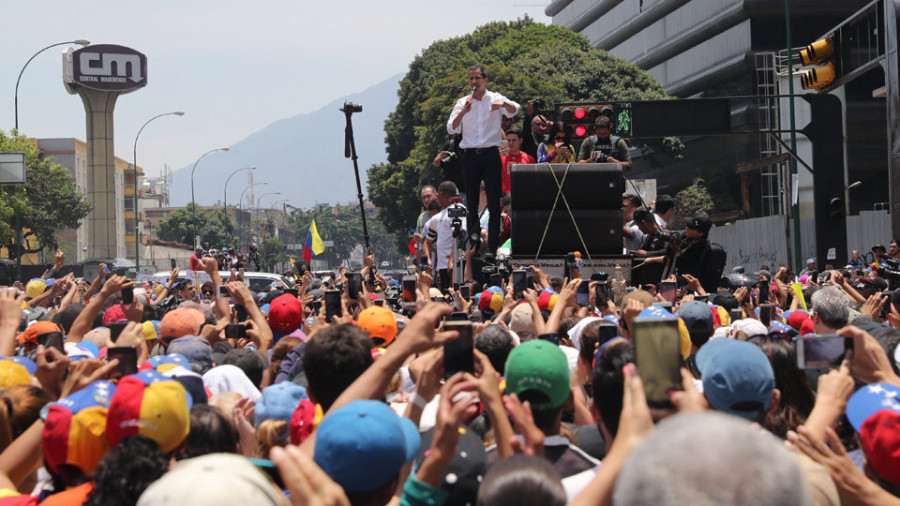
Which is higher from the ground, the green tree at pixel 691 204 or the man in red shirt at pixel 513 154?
the green tree at pixel 691 204

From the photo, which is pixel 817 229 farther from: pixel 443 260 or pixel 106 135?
pixel 106 135

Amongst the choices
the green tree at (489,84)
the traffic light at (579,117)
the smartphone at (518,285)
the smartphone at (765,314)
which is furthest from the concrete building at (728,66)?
the smartphone at (765,314)

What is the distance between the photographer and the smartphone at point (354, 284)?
8086mm

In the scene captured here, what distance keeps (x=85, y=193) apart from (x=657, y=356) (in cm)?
11081

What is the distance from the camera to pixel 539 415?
3.71 metres

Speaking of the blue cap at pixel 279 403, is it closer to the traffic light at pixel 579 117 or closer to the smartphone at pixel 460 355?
the smartphone at pixel 460 355

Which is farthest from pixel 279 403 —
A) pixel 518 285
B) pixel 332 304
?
pixel 518 285

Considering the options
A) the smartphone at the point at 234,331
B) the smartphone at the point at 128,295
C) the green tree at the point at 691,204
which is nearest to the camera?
the smartphone at the point at 234,331

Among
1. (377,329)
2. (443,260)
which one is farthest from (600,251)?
(377,329)

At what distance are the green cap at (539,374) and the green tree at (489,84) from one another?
1788 inches

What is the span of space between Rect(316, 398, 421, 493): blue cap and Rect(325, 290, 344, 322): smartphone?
406 cm

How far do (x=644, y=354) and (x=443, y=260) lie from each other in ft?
35.4

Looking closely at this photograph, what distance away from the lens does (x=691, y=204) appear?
199 ft

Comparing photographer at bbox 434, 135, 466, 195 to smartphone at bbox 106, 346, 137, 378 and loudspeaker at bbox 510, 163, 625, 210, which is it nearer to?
loudspeaker at bbox 510, 163, 625, 210
